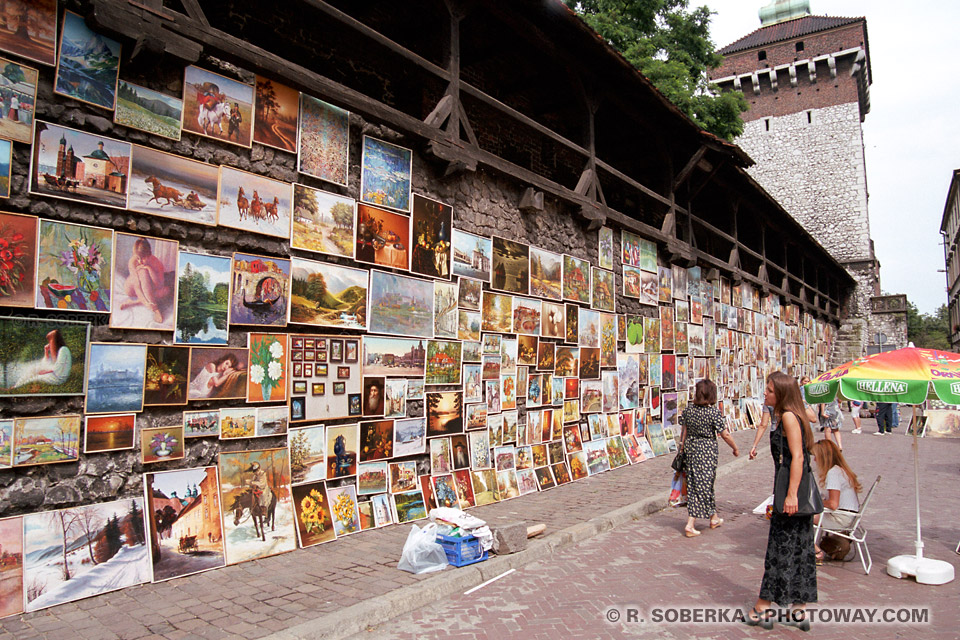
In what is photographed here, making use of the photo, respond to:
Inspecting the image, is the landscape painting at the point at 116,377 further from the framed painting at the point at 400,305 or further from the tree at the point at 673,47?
the tree at the point at 673,47

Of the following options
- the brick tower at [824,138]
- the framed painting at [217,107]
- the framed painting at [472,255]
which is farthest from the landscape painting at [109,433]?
the brick tower at [824,138]

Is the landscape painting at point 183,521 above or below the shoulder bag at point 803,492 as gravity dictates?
below

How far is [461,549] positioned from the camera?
15.8 feet

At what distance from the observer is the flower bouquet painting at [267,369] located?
16.6 feet

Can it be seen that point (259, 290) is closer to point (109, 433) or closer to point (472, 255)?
point (109, 433)

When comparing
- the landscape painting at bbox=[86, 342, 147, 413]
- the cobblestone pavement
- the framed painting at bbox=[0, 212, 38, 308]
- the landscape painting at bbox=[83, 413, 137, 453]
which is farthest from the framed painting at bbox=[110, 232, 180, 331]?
the cobblestone pavement

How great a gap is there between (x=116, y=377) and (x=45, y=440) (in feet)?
1.85

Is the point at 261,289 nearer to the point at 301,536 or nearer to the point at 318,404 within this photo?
the point at 318,404

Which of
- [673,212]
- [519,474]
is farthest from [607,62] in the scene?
[519,474]

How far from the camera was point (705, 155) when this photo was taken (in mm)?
12609

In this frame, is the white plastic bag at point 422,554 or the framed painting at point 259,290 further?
the framed painting at point 259,290

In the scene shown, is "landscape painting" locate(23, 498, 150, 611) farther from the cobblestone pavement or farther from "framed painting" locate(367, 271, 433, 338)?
"framed painting" locate(367, 271, 433, 338)

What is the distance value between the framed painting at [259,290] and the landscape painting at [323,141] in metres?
0.96

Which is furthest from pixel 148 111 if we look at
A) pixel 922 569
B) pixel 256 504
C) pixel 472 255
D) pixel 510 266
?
pixel 922 569
